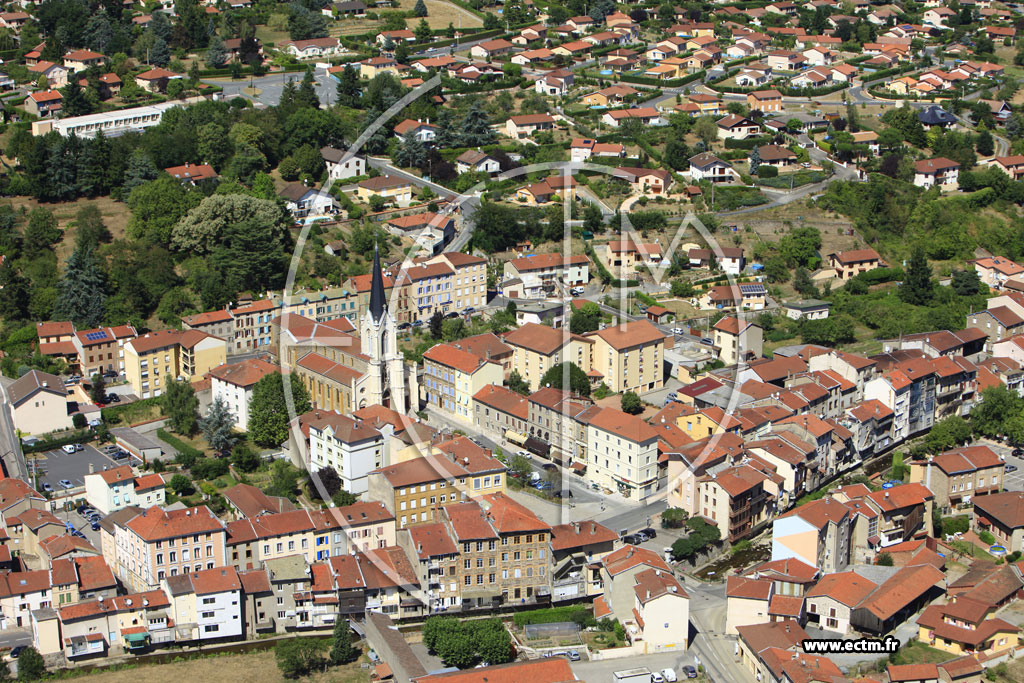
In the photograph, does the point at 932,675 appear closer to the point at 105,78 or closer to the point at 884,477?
the point at 884,477

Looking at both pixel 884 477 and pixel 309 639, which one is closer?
pixel 309 639

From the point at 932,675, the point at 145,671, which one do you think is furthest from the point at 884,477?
the point at 145,671

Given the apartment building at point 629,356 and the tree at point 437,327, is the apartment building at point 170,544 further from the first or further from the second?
the apartment building at point 629,356

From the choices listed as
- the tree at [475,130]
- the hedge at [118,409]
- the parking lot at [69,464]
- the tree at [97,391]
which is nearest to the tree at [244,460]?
the parking lot at [69,464]

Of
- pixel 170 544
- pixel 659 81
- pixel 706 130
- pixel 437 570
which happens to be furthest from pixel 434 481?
pixel 659 81

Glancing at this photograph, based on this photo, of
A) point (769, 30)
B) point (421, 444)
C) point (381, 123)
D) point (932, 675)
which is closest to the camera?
point (932, 675)

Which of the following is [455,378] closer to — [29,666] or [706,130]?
[29,666]

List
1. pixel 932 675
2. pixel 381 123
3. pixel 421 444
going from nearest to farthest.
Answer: pixel 932 675 < pixel 421 444 < pixel 381 123
